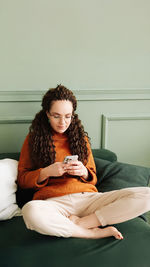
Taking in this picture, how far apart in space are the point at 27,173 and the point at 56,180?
19 centimetres

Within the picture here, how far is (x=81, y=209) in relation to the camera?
5.02 feet

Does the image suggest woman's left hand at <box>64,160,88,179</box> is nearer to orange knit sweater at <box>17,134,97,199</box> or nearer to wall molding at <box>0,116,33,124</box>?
orange knit sweater at <box>17,134,97,199</box>

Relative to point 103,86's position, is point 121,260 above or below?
below

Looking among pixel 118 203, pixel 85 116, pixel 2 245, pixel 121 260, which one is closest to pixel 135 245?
pixel 121 260

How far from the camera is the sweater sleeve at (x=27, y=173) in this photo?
1562 mm

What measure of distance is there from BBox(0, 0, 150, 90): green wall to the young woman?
1.46 feet

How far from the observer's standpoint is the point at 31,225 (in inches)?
50.6

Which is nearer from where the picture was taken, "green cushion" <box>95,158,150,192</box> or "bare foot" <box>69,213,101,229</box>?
"bare foot" <box>69,213,101,229</box>

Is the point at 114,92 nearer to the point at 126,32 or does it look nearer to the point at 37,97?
the point at 126,32

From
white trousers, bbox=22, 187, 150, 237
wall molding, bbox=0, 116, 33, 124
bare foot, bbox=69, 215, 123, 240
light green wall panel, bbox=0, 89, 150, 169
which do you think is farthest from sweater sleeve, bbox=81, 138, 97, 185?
wall molding, bbox=0, 116, 33, 124

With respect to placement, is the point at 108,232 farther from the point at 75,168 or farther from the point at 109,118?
the point at 109,118

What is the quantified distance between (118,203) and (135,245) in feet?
0.79

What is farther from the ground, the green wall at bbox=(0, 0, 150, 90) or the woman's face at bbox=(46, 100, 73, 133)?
the green wall at bbox=(0, 0, 150, 90)

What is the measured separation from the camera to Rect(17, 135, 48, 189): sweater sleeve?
1.56 metres
